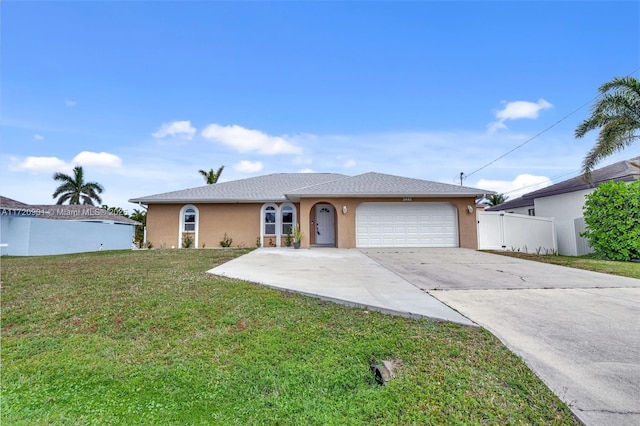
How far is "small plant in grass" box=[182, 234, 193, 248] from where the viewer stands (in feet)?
53.9

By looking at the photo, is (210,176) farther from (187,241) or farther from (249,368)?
(249,368)

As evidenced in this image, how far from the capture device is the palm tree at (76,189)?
113 feet

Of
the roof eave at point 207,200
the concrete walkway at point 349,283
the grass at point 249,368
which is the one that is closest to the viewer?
the grass at point 249,368

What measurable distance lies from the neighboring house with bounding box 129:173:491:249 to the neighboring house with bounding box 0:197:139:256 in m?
4.28

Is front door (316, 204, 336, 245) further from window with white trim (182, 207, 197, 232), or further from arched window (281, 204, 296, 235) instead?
window with white trim (182, 207, 197, 232)

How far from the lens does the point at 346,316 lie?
4.38 m

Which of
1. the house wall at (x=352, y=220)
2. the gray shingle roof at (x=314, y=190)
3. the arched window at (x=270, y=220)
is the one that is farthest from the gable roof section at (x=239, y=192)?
the house wall at (x=352, y=220)

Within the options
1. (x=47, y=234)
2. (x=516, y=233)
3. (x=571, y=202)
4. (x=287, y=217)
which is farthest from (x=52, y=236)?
(x=571, y=202)

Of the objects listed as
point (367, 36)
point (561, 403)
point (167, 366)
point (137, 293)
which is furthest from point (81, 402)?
point (367, 36)

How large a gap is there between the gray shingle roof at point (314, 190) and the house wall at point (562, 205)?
6.74 m

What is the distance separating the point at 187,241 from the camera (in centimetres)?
1644

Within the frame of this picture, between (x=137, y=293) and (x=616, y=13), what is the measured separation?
1860 centimetres

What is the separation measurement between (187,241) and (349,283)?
41.9ft

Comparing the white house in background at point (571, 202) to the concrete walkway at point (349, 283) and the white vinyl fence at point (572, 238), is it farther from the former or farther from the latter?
the concrete walkway at point (349, 283)
